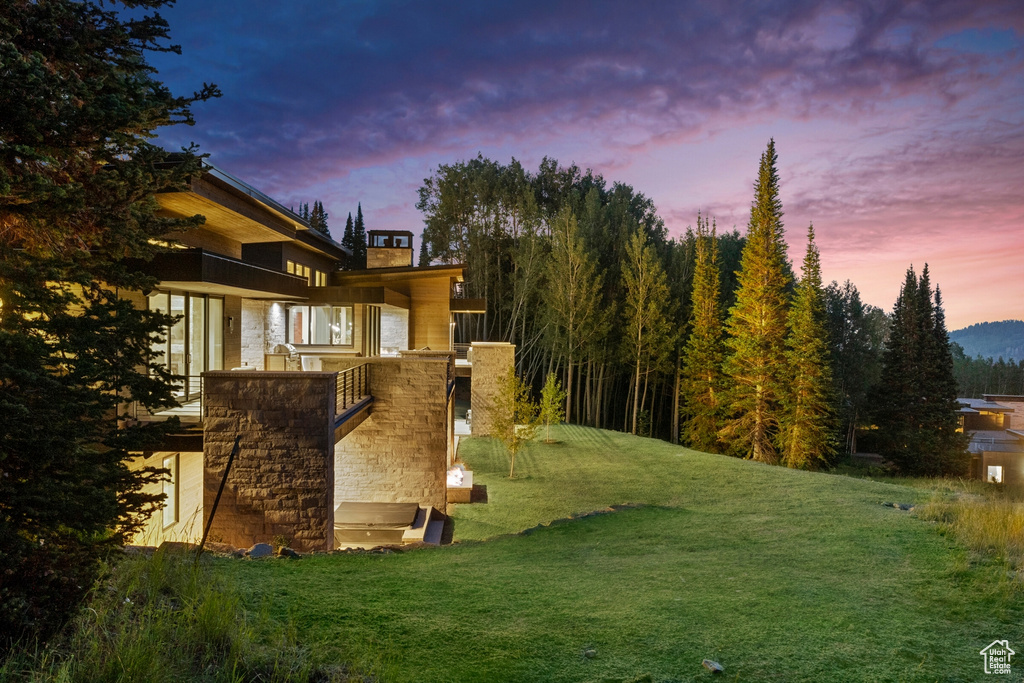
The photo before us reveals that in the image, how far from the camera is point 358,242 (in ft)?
188

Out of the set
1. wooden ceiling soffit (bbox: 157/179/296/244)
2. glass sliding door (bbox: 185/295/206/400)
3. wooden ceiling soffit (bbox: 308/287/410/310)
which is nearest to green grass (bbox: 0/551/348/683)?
wooden ceiling soffit (bbox: 157/179/296/244)

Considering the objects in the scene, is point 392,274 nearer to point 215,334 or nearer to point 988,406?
point 215,334

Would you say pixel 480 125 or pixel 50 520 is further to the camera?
pixel 480 125

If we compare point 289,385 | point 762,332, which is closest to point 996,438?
point 762,332

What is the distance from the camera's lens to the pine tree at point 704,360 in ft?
92.3

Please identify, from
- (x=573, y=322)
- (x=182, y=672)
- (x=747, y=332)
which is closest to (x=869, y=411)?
(x=747, y=332)

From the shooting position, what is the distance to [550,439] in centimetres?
2200

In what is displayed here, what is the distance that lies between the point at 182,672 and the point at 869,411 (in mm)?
41325

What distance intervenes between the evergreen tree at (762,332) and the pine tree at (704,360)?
2019mm

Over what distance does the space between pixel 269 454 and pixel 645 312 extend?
24.7 m

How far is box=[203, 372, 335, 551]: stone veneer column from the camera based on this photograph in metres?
8.52

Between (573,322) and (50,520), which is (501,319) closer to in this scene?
(573,322)

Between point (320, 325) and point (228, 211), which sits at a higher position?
point (228, 211)

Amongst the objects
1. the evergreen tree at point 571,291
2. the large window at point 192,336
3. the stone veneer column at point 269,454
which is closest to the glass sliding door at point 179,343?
the large window at point 192,336
